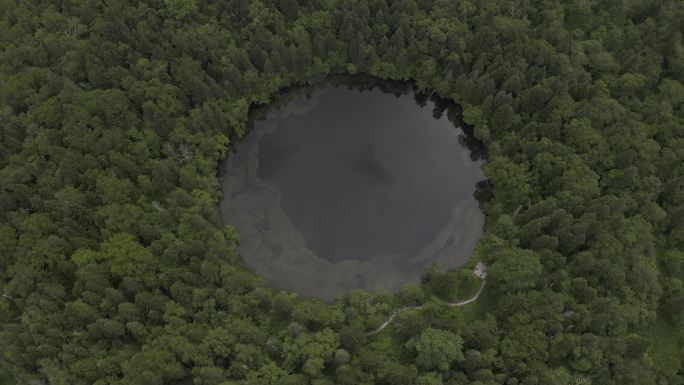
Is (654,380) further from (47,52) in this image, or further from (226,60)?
(47,52)

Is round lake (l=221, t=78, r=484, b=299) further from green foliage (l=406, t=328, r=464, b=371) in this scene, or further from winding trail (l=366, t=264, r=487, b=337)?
green foliage (l=406, t=328, r=464, b=371)

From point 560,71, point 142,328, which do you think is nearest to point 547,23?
point 560,71

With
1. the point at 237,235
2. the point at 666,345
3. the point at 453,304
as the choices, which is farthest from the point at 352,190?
the point at 666,345

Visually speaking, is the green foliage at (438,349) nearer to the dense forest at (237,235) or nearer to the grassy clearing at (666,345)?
the dense forest at (237,235)

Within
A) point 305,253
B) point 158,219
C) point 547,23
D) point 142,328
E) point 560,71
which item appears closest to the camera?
point 142,328

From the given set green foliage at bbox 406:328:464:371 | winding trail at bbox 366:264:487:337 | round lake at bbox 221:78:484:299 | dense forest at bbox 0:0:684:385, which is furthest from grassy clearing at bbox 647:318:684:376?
green foliage at bbox 406:328:464:371

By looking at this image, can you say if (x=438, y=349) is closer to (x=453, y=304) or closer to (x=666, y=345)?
(x=453, y=304)
